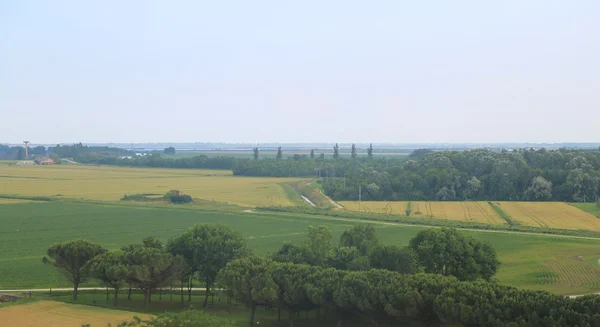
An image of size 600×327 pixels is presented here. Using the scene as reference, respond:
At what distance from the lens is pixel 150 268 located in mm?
34125

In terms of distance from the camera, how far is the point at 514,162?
94375 mm

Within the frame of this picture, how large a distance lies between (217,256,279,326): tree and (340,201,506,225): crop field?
126 feet

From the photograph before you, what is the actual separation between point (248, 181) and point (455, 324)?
87882mm

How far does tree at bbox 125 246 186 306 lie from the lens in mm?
33750

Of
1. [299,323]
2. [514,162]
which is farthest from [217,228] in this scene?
[514,162]

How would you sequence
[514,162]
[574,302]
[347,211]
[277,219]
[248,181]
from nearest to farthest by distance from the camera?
1. [574,302]
2. [277,219]
3. [347,211]
4. [514,162]
5. [248,181]

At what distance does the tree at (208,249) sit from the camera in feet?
119

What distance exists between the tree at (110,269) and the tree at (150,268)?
348mm

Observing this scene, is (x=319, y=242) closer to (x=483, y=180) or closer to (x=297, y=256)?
(x=297, y=256)

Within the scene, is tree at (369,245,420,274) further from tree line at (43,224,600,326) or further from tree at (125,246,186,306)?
tree at (125,246,186,306)

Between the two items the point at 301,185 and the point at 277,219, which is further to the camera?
the point at 301,185

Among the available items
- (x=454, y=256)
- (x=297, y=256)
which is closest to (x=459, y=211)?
(x=454, y=256)

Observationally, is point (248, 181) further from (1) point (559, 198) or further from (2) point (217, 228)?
(2) point (217, 228)

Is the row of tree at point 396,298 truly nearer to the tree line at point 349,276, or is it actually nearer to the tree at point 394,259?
the tree line at point 349,276
